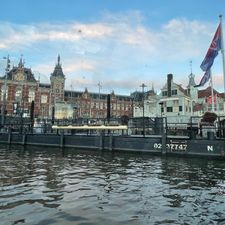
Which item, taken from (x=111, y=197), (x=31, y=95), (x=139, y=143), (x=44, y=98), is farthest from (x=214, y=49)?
(x=44, y=98)

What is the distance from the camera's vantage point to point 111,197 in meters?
9.64

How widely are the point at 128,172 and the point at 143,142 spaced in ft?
29.7

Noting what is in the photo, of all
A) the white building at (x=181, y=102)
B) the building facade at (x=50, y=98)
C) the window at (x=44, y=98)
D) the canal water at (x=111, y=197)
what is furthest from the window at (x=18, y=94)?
the canal water at (x=111, y=197)

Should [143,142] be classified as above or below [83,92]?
below

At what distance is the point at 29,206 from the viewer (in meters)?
8.49

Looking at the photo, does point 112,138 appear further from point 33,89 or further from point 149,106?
point 33,89

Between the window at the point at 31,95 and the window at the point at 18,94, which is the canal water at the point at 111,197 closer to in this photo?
the window at the point at 18,94

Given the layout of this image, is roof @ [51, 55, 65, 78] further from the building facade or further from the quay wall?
the quay wall

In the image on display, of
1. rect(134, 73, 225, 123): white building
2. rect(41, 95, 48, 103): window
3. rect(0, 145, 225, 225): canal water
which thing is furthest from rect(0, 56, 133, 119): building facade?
rect(0, 145, 225, 225): canal water

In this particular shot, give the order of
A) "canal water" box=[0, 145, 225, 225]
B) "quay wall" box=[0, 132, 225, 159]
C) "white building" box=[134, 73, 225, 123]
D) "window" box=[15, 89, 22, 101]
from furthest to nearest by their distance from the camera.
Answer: "window" box=[15, 89, 22, 101], "white building" box=[134, 73, 225, 123], "quay wall" box=[0, 132, 225, 159], "canal water" box=[0, 145, 225, 225]

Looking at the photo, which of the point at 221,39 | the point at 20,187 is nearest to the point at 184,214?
the point at 20,187

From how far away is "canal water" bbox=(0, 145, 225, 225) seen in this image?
7.54 meters

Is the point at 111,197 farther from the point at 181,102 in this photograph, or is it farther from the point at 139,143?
the point at 181,102

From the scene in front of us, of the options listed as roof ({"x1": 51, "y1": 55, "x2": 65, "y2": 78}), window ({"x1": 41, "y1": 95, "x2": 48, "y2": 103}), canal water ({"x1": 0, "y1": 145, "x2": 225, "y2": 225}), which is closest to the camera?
canal water ({"x1": 0, "y1": 145, "x2": 225, "y2": 225})
